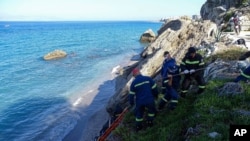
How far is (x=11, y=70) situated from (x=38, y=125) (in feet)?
74.0

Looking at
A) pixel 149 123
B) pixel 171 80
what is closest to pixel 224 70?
pixel 171 80

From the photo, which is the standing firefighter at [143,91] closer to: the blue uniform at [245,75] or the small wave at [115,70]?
the blue uniform at [245,75]

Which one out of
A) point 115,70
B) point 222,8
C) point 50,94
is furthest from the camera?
point 222,8

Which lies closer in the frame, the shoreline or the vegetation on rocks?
the vegetation on rocks

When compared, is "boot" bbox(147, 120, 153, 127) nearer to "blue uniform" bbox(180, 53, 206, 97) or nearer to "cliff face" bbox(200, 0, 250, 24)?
"blue uniform" bbox(180, 53, 206, 97)

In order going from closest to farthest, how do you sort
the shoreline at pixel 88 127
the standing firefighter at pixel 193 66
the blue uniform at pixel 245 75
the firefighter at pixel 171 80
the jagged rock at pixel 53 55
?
the blue uniform at pixel 245 75, the standing firefighter at pixel 193 66, the firefighter at pixel 171 80, the shoreline at pixel 88 127, the jagged rock at pixel 53 55

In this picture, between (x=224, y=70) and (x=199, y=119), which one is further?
(x=224, y=70)

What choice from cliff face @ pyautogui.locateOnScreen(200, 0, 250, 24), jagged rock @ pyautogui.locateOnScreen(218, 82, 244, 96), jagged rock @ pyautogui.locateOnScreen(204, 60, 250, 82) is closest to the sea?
jagged rock @ pyautogui.locateOnScreen(204, 60, 250, 82)

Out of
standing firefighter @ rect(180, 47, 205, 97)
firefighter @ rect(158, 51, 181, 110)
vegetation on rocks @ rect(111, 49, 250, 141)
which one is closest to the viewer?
vegetation on rocks @ rect(111, 49, 250, 141)

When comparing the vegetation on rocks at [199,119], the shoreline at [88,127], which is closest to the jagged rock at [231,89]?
the vegetation on rocks at [199,119]

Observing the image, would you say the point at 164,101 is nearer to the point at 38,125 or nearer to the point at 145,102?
the point at 145,102

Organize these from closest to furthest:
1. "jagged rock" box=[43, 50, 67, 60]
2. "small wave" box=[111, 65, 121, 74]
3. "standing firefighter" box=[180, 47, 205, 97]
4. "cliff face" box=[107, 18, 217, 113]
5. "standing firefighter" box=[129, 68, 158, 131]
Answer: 1. "standing firefighter" box=[129, 68, 158, 131]
2. "standing firefighter" box=[180, 47, 205, 97]
3. "cliff face" box=[107, 18, 217, 113]
4. "small wave" box=[111, 65, 121, 74]
5. "jagged rock" box=[43, 50, 67, 60]

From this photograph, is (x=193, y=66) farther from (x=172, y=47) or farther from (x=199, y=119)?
(x=172, y=47)

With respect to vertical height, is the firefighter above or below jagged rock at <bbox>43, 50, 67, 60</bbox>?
above
